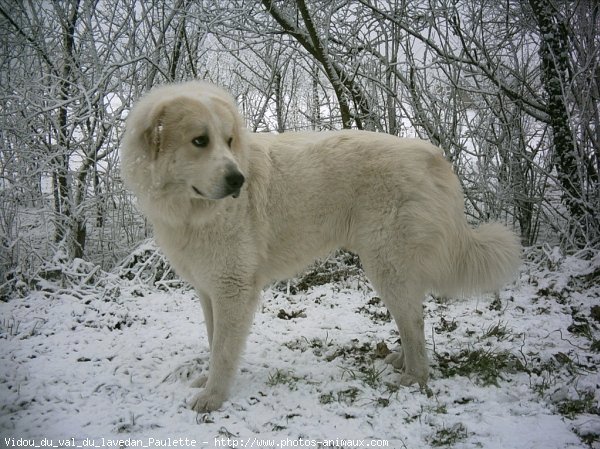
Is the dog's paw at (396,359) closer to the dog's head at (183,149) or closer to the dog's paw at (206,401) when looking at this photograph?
the dog's paw at (206,401)

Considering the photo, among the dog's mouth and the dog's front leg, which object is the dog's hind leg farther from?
the dog's mouth

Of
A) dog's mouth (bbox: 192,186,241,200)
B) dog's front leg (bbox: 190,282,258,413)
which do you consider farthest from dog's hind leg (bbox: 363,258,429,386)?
→ dog's mouth (bbox: 192,186,241,200)

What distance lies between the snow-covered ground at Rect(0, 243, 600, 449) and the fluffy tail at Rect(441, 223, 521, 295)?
0.50 m

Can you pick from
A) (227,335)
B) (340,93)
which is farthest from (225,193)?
(340,93)

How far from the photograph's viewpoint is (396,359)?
3010 mm

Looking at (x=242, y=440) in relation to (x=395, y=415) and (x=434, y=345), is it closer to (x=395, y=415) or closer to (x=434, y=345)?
(x=395, y=415)

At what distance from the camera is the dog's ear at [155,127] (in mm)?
2414

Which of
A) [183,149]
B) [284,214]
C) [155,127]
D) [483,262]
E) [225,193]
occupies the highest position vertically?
[155,127]

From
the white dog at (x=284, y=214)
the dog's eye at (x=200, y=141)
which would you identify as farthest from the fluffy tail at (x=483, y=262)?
the dog's eye at (x=200, y=141)

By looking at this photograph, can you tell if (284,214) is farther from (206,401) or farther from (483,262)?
(483,262)

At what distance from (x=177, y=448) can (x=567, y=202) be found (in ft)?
16.3

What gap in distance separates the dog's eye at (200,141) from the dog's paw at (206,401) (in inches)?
57.3

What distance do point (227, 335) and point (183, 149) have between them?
45.4 inches

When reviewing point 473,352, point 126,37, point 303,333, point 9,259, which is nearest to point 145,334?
point 303,333
